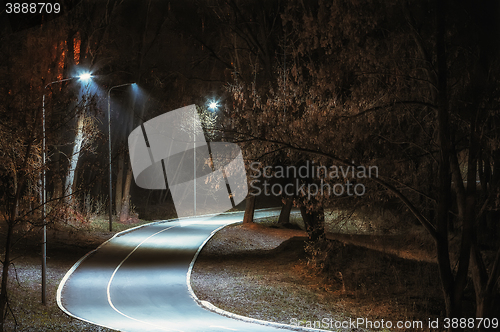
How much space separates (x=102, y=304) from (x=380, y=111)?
1033 centimetres

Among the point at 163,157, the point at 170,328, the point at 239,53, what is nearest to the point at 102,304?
the point at 170,328

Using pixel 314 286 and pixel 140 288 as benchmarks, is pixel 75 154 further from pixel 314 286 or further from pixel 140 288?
pixel 314 286

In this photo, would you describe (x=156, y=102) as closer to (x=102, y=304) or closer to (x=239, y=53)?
(x=239, y=53)

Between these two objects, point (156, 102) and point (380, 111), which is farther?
point (156, 102)

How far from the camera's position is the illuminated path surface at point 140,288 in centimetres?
1276

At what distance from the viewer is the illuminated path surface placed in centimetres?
1276

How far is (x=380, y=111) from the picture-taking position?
10.7 meters

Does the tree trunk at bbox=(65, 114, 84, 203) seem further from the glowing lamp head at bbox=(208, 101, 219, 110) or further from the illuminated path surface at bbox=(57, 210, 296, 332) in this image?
the glowing lamp head at bbox=(208, 101, 219, 110)

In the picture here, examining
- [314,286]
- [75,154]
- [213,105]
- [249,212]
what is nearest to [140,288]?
[314,286]

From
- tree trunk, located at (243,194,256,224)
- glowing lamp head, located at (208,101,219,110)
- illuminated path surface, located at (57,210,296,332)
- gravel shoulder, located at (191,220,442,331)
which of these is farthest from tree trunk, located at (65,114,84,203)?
tree trunk, located at (243,194,256,224)

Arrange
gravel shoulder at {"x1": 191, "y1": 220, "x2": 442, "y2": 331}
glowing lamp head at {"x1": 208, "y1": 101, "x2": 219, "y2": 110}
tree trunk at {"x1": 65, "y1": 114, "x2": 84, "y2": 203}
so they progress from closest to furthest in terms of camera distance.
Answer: tree trunk at {"x1": 65, "y1": 114, "x2": 84, "y2": 203}
gravel shoulder at {"x1": 191, "y1": 220, "x2": 442, "y2": 331}
glowing lamp head at {"x1": 208, "y1": 101, "x2": 219, "y2": 110}

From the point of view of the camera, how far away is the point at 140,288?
16.6 metres

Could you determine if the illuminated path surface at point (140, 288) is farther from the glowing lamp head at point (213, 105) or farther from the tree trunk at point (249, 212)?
the glowing lamp head at point (213, 105)

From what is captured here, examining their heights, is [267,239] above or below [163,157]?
below
